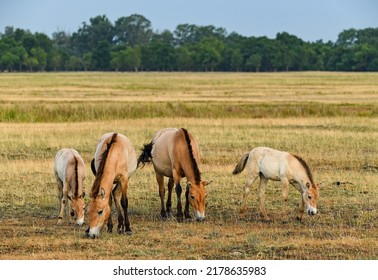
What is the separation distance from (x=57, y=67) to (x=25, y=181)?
131849 mm

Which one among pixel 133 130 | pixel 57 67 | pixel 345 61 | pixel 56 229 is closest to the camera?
pixel 56 229

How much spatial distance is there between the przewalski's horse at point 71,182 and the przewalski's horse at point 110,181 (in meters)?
0.30

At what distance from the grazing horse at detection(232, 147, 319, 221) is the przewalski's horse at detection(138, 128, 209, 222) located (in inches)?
37.2

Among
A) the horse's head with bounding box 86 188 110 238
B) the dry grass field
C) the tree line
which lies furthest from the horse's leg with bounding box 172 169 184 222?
the tree line

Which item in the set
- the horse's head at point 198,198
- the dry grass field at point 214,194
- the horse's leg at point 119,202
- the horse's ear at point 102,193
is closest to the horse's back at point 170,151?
the horse's head at point 198,198

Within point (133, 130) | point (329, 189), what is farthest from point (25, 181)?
point (133, 130)

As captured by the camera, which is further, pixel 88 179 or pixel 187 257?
pixel 88 179

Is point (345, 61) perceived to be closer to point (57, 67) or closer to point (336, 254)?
point (57, 67)

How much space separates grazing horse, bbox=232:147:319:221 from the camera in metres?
12.9

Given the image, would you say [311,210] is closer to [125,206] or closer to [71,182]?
[125,206]

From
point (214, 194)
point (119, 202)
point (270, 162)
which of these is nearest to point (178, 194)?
point (119, 202)

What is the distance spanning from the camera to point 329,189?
16.1m

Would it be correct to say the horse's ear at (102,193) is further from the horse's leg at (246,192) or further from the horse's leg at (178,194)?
the horse's leg at (246,192)
